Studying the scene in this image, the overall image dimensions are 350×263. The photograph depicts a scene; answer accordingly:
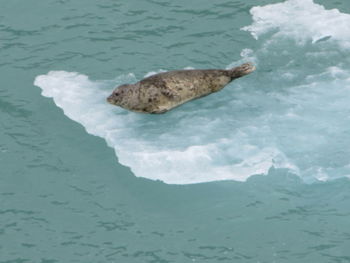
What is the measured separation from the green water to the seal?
492mm

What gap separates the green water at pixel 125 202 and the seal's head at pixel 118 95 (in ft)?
1.90

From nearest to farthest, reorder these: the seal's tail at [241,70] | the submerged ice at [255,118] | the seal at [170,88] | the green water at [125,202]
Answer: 1. the green water at [125,202]
2. the submerged ice at [255,118]
3. the seal at [170,88]
4. the seal's tail at [241,70]

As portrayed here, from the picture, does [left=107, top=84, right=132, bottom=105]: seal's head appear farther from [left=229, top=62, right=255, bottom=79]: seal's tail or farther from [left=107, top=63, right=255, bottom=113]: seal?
[left=229, top=62, right=255, bottom=79]: seal's tail

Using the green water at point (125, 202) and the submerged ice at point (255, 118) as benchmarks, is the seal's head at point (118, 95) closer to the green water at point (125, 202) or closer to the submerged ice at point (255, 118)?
the submerged ice at point (255, 118)

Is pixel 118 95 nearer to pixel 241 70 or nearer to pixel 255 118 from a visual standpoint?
pixel 241 70

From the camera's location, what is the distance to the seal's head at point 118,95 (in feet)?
33.8

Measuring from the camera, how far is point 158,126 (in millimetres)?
9992

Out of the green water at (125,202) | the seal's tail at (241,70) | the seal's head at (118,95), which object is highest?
the seal's tail at (241,70)

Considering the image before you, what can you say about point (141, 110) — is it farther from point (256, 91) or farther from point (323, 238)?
point (323, 238)

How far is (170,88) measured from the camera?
10305 mm

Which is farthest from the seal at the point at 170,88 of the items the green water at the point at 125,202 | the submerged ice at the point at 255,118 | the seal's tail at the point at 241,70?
the green water at the point at 125,202

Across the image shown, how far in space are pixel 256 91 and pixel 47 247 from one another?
3.50 m

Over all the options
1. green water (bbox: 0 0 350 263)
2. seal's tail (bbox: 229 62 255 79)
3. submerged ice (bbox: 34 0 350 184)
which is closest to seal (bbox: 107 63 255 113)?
seal's tail (bbox: 229 62 255 79)

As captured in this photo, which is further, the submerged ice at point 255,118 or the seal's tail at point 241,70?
the seal's tail at point 241,70
